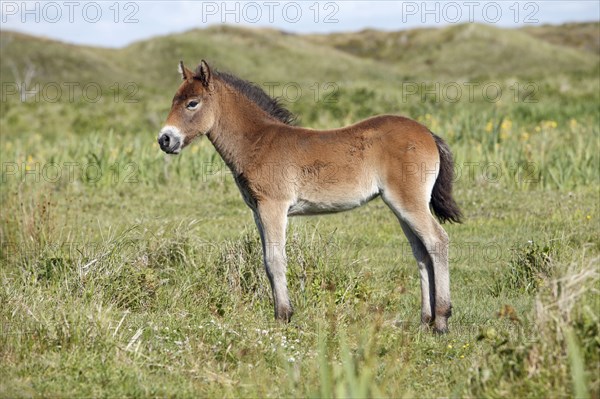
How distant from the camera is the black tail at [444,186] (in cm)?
796

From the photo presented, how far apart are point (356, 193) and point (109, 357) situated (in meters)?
2.81

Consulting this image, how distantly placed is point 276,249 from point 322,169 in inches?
34.3

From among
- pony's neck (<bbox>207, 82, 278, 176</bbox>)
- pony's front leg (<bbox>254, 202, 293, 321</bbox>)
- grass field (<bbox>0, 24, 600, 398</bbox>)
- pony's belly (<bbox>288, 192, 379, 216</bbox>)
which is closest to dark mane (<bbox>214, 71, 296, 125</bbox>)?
pony's neck (<bbox>207, 82, 278, 176</bbox>)

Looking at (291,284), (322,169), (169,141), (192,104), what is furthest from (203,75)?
(291,284)

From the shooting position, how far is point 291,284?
856 centimetres

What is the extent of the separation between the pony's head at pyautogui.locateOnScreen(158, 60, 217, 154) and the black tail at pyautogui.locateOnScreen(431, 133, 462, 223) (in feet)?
7.30

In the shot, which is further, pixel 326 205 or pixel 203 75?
pixel 203 75

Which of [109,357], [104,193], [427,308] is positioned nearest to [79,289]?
[109,357]

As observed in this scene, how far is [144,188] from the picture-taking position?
52.7ft

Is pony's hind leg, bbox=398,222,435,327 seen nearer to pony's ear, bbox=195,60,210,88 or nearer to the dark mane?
the dark mane

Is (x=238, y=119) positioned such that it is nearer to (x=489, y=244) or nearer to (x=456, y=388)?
(x=456, y=388)

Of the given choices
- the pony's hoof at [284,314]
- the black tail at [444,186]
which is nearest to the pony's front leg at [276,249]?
the pony's hoof at [284,314]

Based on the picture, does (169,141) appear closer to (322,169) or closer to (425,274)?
(322,169)

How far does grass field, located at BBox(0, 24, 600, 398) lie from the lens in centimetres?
560
